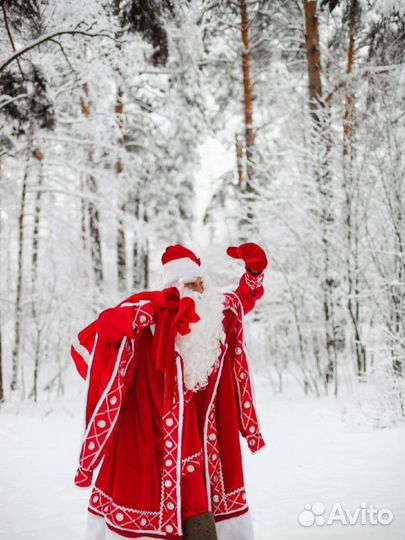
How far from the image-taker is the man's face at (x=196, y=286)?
8.70 feet

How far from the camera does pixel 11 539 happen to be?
10.1 feet

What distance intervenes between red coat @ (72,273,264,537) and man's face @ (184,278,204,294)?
0.88 ft

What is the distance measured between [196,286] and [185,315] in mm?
473

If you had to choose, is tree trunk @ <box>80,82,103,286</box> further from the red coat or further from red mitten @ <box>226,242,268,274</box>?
the red coat

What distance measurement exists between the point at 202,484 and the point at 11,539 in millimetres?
1613

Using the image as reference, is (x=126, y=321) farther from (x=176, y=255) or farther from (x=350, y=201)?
(x=350, y=201)

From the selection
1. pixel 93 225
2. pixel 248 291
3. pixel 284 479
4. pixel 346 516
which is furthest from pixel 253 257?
pixel 93 225

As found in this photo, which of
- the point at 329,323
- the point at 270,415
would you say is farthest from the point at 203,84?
the point at 270,415

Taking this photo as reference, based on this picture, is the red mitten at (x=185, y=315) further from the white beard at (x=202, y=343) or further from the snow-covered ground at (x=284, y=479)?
the snow-covered ground at (x=284, y=479)

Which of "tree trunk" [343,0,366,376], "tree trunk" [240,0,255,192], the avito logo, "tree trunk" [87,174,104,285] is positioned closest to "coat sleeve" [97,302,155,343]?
the avito logo

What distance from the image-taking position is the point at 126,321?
230cm

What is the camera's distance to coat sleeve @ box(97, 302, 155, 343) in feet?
7.52

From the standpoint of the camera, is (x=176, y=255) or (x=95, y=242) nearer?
(x=176, y=255)

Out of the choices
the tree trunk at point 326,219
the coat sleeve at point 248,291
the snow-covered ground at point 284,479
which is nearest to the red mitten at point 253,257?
the coat sleeve at point 248,291
